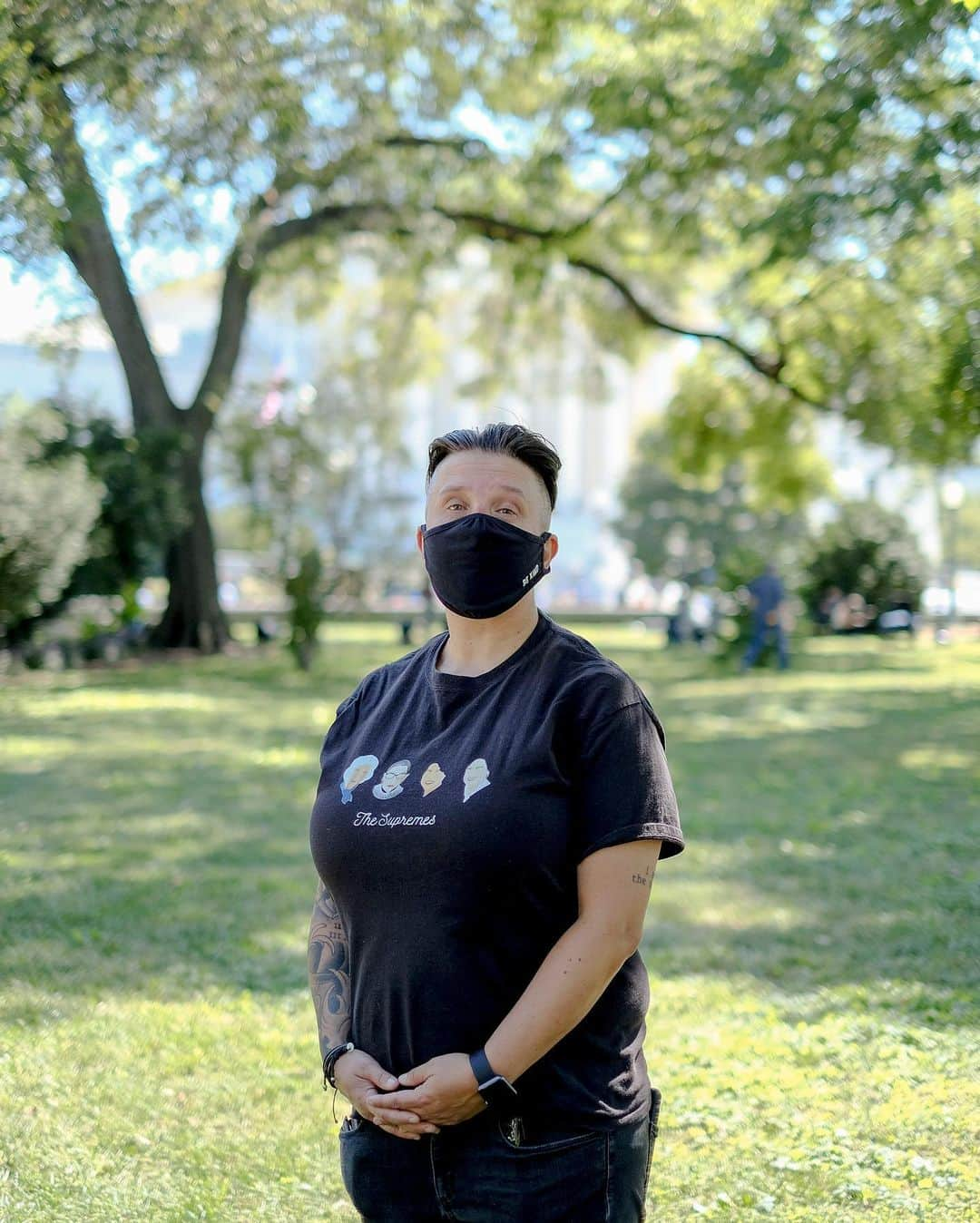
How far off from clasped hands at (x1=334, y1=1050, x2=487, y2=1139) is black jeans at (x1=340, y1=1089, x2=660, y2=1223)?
0.05m

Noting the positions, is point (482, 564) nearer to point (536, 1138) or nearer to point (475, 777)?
point (475, 777)

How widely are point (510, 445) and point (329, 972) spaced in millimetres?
1114

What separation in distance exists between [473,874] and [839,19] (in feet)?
38.4

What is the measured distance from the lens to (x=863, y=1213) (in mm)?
4066

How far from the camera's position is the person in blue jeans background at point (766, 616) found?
952 inches

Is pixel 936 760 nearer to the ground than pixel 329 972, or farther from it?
nearer to the ground

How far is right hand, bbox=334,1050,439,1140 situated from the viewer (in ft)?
7.85

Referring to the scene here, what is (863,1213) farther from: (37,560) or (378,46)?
(37,560)

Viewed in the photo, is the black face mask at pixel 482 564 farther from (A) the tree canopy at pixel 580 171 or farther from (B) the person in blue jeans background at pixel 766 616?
(B) the person in blue jeans background at pixel 766 616

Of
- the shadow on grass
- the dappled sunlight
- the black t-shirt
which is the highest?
the black t-shirt

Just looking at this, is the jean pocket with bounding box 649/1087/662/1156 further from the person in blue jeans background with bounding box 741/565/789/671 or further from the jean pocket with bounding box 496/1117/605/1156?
the person in blue jeans background with bounding box 741/565/789/671

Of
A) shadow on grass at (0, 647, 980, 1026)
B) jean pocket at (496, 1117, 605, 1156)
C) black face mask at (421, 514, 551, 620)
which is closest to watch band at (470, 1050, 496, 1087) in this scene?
jean pocket at (496, 1117, 605, 1156)

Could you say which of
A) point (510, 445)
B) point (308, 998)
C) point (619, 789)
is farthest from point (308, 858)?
point (619, 789)

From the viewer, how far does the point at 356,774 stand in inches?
103
